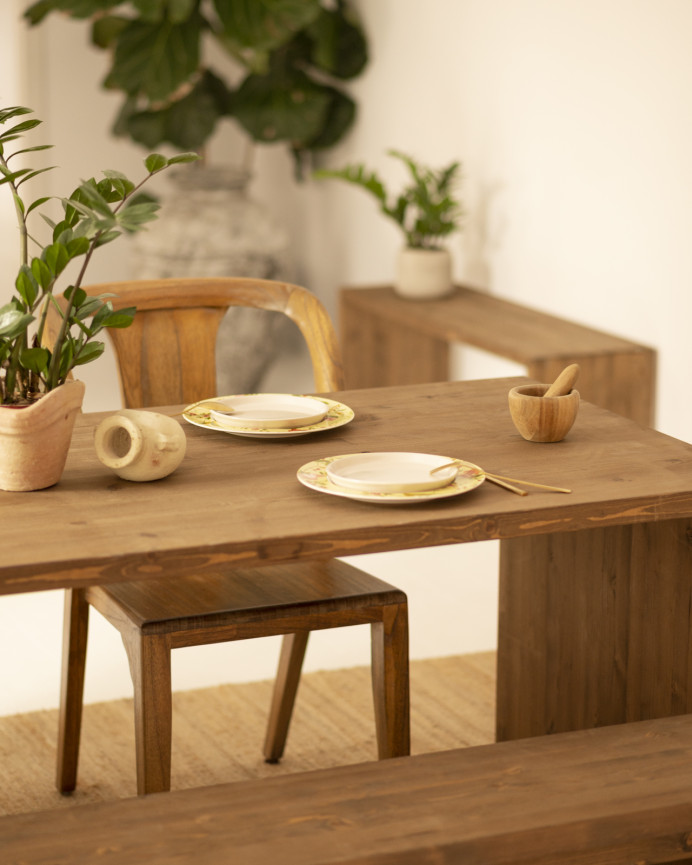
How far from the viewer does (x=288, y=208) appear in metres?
5.99

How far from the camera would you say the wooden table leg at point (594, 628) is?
1.88 metres

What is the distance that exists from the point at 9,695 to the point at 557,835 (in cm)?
149

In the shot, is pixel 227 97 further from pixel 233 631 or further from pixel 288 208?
pixel 233 631

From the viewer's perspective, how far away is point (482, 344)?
368 centimetres

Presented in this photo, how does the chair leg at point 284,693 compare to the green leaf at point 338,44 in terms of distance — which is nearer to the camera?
the chair leg at point 284,693

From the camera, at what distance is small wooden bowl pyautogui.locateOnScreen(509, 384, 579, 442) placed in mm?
1753

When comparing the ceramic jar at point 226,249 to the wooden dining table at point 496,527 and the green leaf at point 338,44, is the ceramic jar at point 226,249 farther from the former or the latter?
the wooden dining table at point 496,527

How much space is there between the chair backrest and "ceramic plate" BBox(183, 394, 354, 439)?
1.27ft

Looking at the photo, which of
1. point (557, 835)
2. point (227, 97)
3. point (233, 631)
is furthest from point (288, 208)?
point (557, 835)

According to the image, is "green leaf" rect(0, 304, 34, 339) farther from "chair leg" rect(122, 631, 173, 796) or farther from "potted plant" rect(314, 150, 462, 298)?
"potted plant" rect(314, 150, 462, 298)

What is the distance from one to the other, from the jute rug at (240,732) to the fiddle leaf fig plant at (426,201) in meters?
1.93

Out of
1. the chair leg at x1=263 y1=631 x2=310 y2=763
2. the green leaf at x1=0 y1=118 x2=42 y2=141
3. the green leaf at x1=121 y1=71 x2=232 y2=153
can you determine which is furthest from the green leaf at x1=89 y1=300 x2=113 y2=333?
the green leaf at x1=121 y1=71 x2=232 y2=153

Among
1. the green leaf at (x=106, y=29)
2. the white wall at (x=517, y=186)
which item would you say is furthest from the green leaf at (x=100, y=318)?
the green leaf at (x=106, y=29)

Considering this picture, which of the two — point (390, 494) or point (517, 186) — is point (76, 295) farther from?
point (517, 186)
